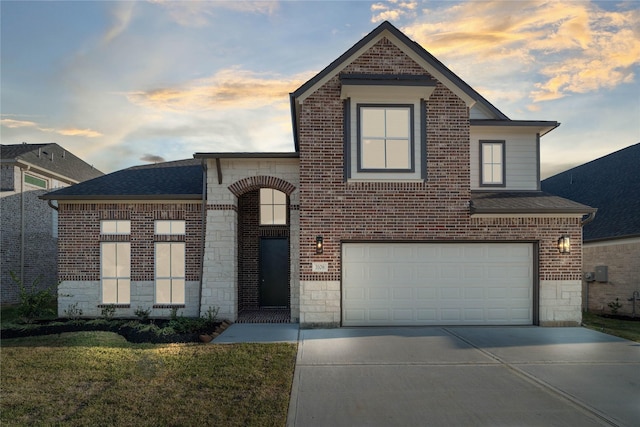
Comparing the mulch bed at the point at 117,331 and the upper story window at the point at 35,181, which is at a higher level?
the upper story window at the point at 35,181

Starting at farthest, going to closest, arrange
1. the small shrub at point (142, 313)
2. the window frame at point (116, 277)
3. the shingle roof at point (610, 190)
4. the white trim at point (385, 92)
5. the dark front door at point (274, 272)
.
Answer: the shingle roof at point (610, 190), the dark front door at point (274, 272), the window frame at point (116, 277), the small shrub at point (142, 313), the white trim at point (385, 92)

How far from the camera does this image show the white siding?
41.3 feet

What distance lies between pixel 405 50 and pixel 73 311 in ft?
40.0

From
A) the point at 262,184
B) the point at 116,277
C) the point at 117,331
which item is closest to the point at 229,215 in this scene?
the point at 262,184

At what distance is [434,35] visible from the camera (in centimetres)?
1301

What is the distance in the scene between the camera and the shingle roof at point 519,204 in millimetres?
10609

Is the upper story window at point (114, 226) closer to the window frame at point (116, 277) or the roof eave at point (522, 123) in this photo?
the window frame at point (116, 277)

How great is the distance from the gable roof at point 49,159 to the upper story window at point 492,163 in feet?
60.5

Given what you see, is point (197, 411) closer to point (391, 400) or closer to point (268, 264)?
point (391, 400)

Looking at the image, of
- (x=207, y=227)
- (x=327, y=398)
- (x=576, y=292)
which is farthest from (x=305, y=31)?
(x=576, y=292)

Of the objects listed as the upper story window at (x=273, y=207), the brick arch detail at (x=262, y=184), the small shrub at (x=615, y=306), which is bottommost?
the small shrub at (x=615, y=306)

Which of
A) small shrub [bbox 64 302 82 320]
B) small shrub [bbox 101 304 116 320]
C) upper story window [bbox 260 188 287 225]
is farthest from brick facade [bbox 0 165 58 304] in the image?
upper story window [bbox 260 188 287 225]

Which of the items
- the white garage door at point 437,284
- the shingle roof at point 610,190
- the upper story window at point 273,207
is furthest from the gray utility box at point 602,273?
the upper story window at point 273,207

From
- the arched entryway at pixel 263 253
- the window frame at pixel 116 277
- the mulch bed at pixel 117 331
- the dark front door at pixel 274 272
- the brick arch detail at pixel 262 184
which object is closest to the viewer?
the mulch bed at pixel 117 331
